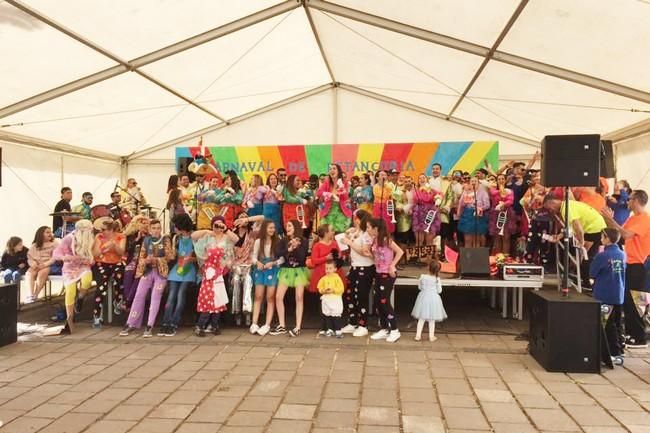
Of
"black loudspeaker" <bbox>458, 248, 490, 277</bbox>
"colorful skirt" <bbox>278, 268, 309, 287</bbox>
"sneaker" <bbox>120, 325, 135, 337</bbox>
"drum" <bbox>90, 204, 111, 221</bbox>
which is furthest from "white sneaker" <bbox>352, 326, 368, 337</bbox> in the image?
"drum" <bbox>90, 204, 111, 221</bbox>

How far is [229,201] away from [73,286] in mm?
2412

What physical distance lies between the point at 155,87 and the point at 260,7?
245 centimetres

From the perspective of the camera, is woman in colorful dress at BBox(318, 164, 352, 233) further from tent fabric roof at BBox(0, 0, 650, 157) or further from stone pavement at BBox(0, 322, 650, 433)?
tent fabric roof at BBox(0, 0, 650, 157)

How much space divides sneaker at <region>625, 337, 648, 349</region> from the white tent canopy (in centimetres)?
310

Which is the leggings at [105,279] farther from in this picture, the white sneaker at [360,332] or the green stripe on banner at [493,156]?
the green stripe on banner at [493,156]

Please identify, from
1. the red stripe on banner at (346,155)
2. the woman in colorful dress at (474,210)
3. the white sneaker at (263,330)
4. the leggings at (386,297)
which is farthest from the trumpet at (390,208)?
the red stripe on banner at (346,155)

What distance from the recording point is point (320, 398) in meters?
3.82

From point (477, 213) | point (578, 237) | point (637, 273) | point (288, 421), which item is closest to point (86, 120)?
point (477, 213)

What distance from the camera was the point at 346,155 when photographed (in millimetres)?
10070

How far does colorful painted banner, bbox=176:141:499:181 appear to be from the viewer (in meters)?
9.52

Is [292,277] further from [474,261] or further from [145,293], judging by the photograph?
[474,261]

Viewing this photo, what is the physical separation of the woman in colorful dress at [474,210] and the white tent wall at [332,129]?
4.11 metres

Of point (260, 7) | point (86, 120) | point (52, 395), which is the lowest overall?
point (52, 395)

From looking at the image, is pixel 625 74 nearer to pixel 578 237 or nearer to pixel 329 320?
pixel 578 237
